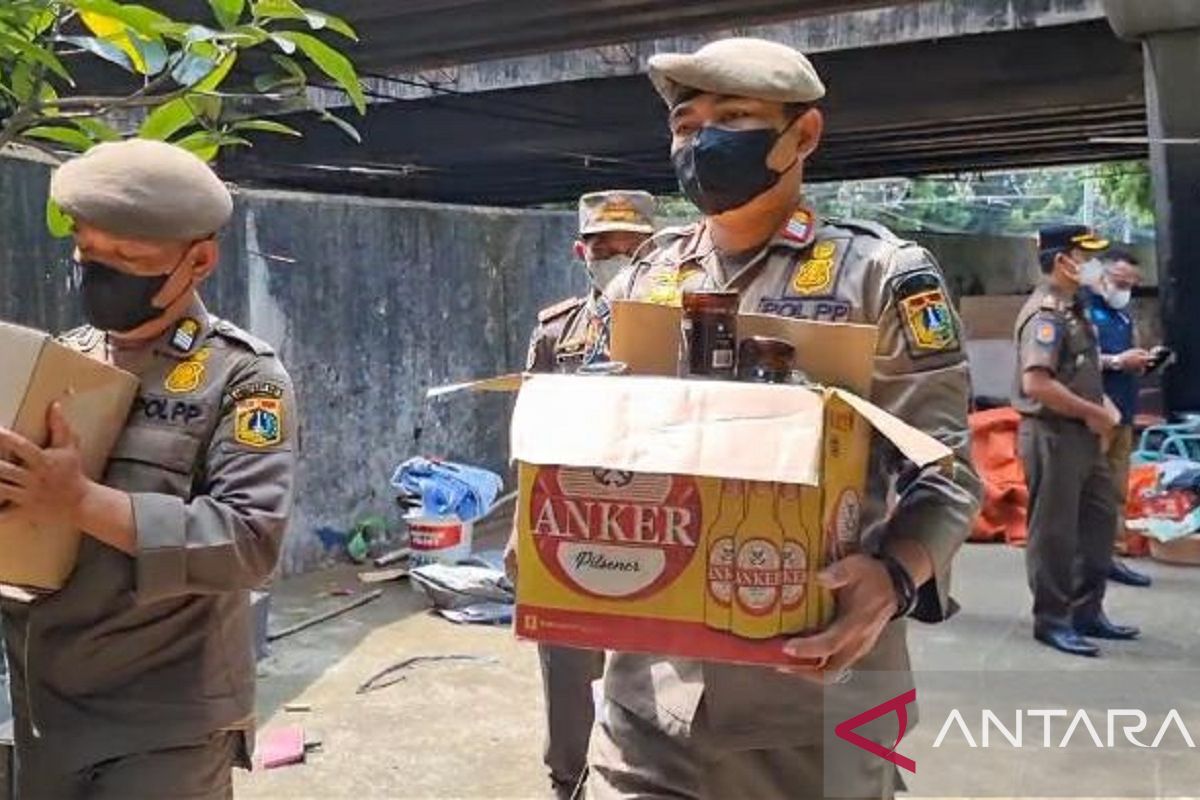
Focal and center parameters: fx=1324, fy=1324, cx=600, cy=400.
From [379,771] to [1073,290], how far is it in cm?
307

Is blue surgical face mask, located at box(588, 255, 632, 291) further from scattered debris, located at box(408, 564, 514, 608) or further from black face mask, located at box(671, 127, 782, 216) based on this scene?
black face mask, located at box(671, 127, 782, 216)

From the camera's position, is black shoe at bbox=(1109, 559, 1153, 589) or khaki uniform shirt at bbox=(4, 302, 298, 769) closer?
khaki uniform shirt at bbox=(4, 302, 298, 769)

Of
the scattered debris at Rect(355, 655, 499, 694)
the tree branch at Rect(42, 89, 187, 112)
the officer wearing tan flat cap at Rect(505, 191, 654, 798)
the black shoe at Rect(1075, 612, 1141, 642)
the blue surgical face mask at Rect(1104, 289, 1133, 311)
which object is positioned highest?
the tree branch at Rect(42, 89, 187, 112)

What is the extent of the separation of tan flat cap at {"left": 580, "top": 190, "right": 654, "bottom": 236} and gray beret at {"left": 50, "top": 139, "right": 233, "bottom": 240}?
7.36 ft

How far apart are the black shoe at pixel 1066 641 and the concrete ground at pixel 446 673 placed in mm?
63

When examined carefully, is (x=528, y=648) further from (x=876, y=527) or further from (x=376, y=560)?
(x=876, y=527)

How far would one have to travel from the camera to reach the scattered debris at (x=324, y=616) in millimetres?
5395

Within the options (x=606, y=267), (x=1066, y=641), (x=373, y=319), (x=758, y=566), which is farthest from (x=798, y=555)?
(x=373, y=319)

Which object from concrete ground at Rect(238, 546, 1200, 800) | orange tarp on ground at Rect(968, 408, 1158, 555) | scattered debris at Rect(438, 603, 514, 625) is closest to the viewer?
concrete ground at Rect(238, 546, 1200, 800)

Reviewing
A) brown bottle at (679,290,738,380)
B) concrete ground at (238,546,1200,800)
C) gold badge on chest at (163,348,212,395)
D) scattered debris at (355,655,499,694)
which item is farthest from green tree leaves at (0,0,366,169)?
scattered debris at (355,655,499,694)

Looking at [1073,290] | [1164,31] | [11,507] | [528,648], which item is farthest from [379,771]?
[1164,31]

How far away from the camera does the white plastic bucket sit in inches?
252

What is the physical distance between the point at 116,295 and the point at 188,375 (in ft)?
0.49

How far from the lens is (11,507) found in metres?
1.73
